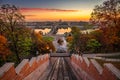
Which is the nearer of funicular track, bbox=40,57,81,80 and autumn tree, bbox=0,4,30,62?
funicular track, bbox=40,57,81,80

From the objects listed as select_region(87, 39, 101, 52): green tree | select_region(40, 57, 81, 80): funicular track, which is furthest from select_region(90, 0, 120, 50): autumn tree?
select_region(87, 39, 101, 52): green tree

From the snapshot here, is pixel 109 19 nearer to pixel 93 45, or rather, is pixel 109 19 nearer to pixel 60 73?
pixel 60 73

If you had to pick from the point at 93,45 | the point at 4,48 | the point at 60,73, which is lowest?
the point at 93,45

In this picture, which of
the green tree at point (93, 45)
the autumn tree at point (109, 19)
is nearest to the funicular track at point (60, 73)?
the autumn tree at point (109, 19)

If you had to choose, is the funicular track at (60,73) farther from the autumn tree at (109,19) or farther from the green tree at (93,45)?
the green tree at (93,45)

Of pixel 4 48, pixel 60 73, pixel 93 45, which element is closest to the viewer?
pixel 60 73

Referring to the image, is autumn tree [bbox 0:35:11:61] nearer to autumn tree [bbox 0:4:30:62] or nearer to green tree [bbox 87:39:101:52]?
autumn tree [bbox 0:4:30:62]

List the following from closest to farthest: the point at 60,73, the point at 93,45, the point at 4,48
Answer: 1. the point at 60,73
2. the point at 4,48
3. the point at 93,45

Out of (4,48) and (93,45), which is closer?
(4,48)

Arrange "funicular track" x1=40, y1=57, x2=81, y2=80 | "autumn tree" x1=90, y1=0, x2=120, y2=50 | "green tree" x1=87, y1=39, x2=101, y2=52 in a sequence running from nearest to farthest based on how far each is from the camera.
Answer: "funicular track" x1=40, y1=57, x2=81, y2=80 → "autumn tree" x1=90, y1=0, x2=120, y2=50 → "green tree" x1=87, y1=39, x2=101, y2=52

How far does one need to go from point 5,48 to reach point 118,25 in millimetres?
17280

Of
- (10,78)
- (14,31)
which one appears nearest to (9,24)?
(14,31)

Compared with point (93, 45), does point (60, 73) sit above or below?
above

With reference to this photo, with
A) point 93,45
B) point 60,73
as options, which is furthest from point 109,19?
point 93,45
